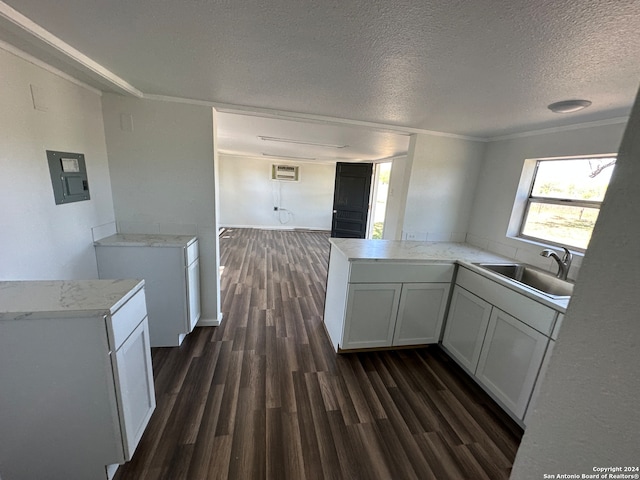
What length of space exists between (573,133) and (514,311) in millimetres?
1560

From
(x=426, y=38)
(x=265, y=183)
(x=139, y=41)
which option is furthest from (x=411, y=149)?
(x=265, y=183)

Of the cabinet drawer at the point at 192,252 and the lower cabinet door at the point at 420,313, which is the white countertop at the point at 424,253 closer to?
the lower cabinet door at the point at 420,313

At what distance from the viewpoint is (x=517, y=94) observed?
1.54 metres

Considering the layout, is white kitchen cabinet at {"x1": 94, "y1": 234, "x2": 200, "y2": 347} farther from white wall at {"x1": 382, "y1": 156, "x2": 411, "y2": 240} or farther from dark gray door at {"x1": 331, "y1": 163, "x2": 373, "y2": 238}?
dark gray door at {"x1": 331, "y1": 163, "x2": 373, "y2": 238}

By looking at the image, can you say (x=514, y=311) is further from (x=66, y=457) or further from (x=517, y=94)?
(x=66, y=457)

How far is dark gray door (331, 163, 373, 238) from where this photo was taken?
5652 millimetres

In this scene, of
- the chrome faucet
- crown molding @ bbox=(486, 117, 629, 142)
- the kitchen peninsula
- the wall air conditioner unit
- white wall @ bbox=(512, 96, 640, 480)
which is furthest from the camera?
the wall air conditioner unit

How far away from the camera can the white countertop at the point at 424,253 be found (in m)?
2.04

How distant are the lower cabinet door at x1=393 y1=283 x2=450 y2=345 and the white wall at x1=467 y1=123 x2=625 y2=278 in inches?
33.2

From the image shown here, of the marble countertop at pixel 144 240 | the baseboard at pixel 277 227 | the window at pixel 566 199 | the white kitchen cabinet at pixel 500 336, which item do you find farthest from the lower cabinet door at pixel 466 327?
the baseboard at pixel 277 227

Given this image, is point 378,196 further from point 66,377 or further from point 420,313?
point 66,377

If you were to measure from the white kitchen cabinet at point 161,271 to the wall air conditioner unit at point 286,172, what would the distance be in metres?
5.36

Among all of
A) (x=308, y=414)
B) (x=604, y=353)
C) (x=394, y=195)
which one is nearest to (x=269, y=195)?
(x=394, y=195)

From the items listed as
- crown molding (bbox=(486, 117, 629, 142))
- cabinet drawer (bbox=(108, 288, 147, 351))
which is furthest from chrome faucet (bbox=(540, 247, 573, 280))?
cabinet drawer (bbox=(108, 288, 147, 351))
